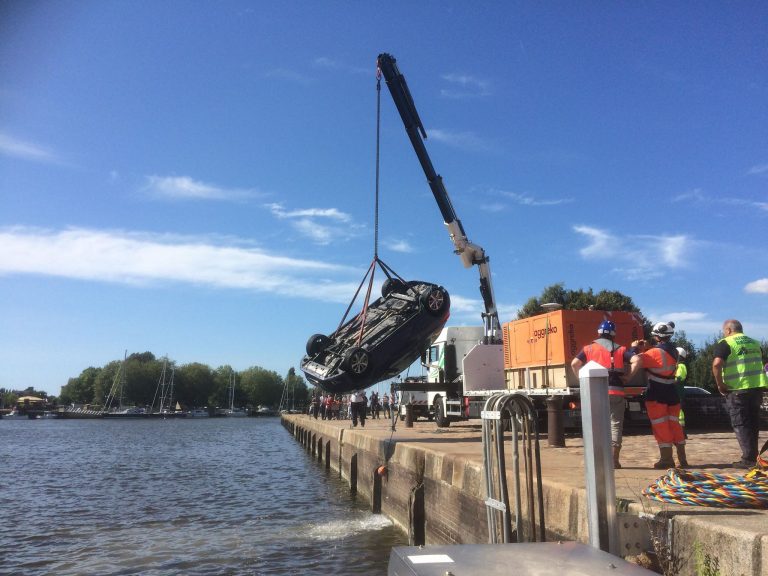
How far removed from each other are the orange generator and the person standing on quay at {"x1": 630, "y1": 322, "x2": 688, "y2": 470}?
5.17 m

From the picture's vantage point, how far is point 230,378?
119750 mm

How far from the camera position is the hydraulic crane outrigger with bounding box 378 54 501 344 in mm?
16625

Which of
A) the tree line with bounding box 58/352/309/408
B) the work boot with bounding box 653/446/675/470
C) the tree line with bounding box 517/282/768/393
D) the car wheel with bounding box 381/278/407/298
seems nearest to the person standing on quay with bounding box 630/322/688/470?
the work boot with bounding box 653/446/675/470

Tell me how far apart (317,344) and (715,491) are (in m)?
9.61

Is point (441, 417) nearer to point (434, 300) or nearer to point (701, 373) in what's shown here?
point (434, 300)

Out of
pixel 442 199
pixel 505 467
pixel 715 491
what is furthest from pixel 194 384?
pixel 715 491

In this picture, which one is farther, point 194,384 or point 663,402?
point 194,384

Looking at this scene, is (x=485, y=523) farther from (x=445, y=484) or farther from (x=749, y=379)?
(x=749, y=379)

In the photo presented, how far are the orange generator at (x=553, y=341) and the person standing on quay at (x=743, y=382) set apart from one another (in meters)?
5.07

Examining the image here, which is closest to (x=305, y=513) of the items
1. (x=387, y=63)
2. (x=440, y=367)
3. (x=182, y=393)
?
(x=440, y=367)

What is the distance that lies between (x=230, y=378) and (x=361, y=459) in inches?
4380

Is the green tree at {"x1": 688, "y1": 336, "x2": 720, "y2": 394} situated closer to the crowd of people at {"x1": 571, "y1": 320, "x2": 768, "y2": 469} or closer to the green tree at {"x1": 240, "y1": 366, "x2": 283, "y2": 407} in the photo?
the crowd of people at {"x1": 571, "y1": 320, "x2": 768, "y2": 469}

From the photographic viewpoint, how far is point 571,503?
4289 mm

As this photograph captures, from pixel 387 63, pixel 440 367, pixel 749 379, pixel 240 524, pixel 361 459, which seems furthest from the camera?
pixel 440 367
